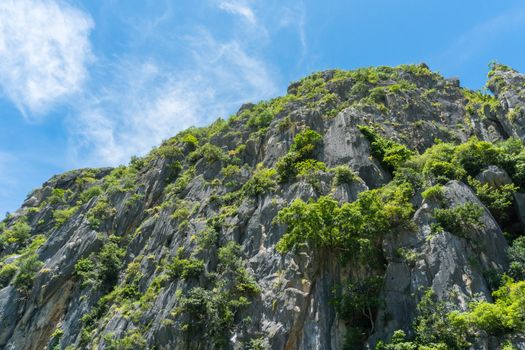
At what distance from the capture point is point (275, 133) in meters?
47.4

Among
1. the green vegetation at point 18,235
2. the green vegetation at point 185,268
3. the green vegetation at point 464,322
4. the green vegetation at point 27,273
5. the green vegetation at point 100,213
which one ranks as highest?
the green vegetation at point 18,235

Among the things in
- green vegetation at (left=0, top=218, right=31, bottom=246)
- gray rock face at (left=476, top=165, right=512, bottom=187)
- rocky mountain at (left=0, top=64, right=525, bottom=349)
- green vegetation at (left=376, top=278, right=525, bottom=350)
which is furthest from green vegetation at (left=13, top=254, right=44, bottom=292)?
gray rock face at (left=476, top=165, right=512, bottom=187)

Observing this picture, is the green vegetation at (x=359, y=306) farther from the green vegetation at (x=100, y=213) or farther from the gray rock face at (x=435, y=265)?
the green vegetation at (x=100, y=213)

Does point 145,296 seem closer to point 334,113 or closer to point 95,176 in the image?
point 334,113

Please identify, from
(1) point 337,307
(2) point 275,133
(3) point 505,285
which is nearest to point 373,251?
(1) point 337,307

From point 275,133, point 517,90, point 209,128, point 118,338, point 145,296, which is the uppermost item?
point 209,128

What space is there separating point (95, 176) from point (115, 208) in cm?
2938

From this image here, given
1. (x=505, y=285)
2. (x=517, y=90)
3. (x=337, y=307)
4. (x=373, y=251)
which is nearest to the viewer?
(x=505, y=285)

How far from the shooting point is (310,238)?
97.1 ft

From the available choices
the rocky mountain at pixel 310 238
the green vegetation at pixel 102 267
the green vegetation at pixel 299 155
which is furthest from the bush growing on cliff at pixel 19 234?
Result: the green vegetation at pixel 299 155

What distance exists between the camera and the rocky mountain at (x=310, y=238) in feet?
85.6

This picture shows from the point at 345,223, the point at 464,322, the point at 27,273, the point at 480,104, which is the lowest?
the point at 464,322

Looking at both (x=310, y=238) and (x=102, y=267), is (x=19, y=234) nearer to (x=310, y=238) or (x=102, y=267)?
(x=102, y=267)

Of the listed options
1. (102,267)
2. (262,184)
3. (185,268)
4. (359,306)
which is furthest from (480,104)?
(102,267)
